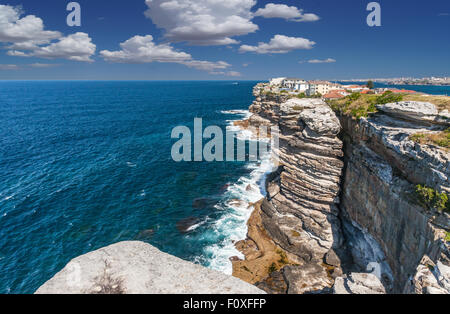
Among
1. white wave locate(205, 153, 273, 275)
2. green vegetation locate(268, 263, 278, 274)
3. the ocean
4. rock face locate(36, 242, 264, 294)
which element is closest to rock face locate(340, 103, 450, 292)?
green vegetation locate(268, 263, 278, 274)

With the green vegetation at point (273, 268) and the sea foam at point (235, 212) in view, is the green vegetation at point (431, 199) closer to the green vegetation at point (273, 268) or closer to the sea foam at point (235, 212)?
the green vegetation at point (273, 268)

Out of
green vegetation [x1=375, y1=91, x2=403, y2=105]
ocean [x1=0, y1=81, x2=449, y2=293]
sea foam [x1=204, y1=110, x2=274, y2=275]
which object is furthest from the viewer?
ocean [x1=0, y1=81, x2=449, y2=293]

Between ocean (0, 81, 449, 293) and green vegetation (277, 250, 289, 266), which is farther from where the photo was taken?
ocean (0, 81, 449, 293)

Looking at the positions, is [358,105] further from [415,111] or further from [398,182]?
[398,182]

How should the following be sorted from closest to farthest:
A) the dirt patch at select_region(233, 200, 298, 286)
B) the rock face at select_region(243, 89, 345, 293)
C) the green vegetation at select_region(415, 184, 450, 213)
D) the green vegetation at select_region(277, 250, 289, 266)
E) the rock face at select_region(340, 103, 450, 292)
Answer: the green vegetation at select_region(415, 184, 450, 213)
the rock face at select_region(340, 103, 450, 292)
the dirt patch at select_region(233, 200, 298, 286)
the rock face at select_region(243, 89, 345, 293)
the green vegetation at select_region(277, 250, 289, 266)

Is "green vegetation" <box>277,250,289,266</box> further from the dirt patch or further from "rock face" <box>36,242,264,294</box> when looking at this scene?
"rock face" <box>36,242,264,294</box>

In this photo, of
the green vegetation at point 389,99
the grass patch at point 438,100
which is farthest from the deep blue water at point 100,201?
the grass patch at point 438,100
